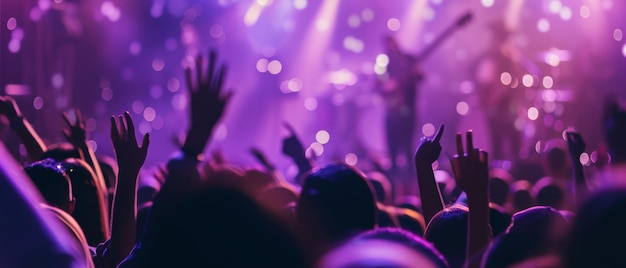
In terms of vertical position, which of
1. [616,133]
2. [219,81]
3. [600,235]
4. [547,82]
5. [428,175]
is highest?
[219,81]

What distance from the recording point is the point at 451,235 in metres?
2.32

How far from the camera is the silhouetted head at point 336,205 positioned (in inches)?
85.4

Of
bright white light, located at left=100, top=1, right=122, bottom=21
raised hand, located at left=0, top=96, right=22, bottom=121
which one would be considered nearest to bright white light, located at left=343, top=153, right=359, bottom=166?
bright white light, located at left=100, top=1, right=122, bottom=21

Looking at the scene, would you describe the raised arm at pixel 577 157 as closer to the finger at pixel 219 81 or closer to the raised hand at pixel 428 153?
the raised hand at pixel 428 153

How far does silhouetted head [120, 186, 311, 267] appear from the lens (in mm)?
1380

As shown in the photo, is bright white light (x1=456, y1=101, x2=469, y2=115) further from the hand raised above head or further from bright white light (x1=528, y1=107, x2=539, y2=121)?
the hand raised above head

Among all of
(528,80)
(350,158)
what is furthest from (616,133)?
(350,158)

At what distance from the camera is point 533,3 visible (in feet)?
56.7

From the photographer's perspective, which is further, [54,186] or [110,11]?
[110,11]

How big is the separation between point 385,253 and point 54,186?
1933 mm

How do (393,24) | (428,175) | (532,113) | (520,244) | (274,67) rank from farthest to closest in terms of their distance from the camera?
(393,24), (274,67), (532,113), (428,175), (520,244)

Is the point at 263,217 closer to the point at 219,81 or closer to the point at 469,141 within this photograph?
the point at 219,81

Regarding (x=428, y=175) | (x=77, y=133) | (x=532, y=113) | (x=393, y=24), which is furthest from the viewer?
(x=393, y=24)

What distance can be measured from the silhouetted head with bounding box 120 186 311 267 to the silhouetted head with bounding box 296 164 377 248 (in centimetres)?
67
